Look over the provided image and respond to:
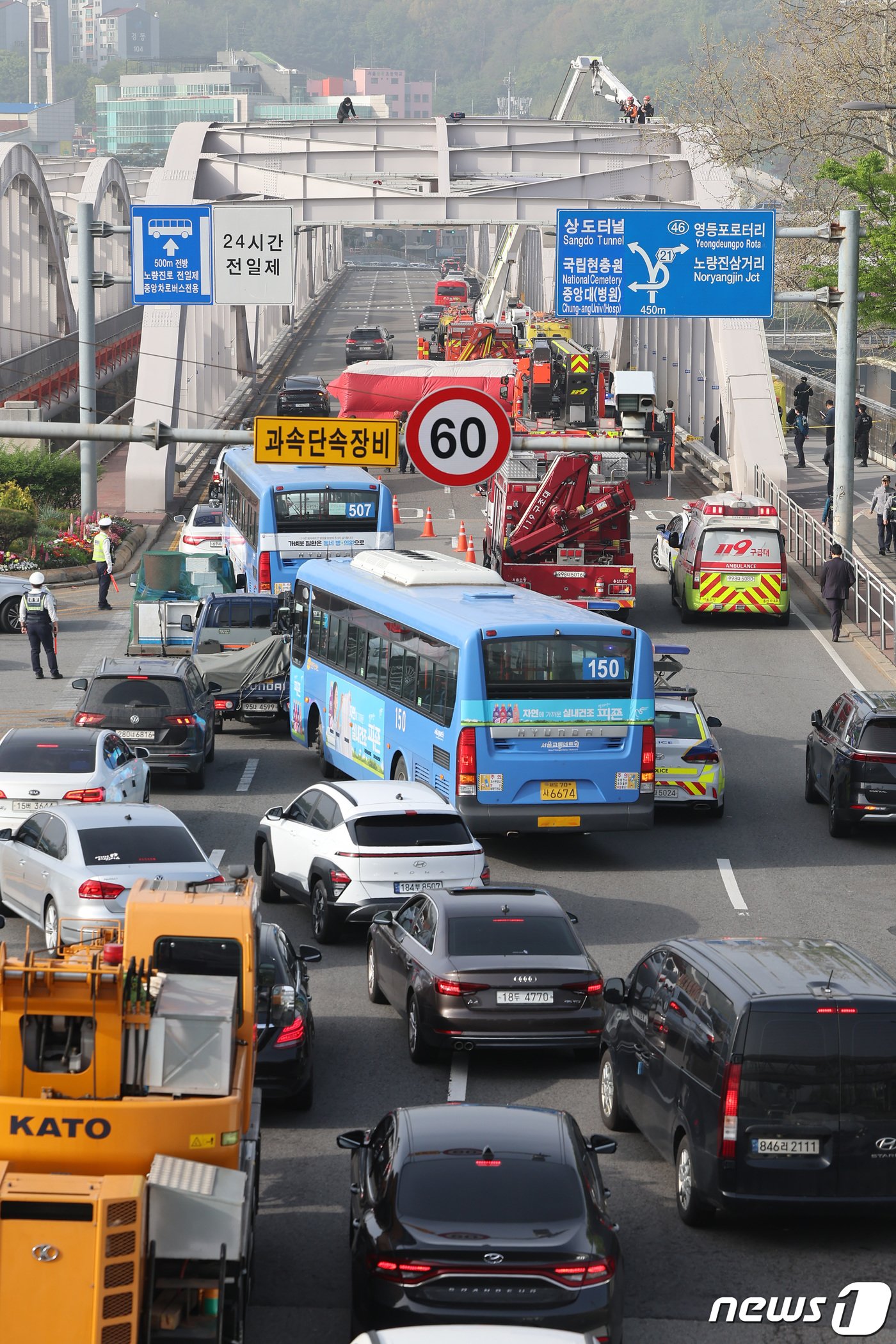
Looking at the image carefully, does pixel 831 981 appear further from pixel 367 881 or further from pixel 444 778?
pixel 444 778

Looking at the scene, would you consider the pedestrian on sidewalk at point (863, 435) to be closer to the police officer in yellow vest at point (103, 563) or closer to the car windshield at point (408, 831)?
the police officer in yellow vest at point (103, 563)

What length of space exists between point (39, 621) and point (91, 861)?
14850 millimetres

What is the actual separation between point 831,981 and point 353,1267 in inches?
135

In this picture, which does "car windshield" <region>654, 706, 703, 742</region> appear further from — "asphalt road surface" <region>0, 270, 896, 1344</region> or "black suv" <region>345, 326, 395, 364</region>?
"black suv" <region>345, 326, 395, 364</region>

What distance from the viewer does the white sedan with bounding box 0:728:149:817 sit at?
2050 centimetres

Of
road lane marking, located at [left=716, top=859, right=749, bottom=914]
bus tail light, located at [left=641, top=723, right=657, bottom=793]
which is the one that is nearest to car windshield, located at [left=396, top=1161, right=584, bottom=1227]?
road lane marking, located at [left=716, top=859, right=749, bottom=914]

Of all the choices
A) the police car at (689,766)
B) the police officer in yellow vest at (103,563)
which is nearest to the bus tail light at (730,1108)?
the police car at (689,766)

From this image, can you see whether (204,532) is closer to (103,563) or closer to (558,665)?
(103,563)

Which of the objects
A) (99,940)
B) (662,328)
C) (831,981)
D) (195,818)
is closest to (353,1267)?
(99,940)

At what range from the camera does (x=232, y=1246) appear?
8406 millimetres

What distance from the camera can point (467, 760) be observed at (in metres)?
20.9

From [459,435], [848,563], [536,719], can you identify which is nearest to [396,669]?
[536,719]

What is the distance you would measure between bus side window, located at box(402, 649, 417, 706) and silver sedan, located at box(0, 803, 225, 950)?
4878 mm

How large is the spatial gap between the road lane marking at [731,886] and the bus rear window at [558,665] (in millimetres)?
2358
